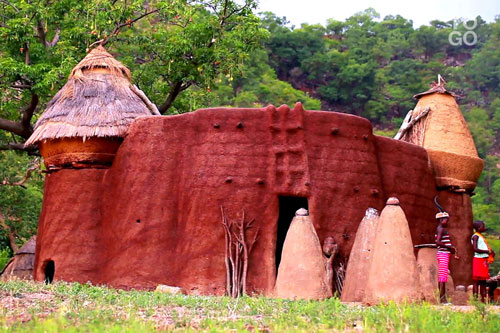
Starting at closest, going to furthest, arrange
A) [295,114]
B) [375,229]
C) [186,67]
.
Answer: [375,229], [295,114], [186,67]

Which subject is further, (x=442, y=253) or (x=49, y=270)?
(x=49, y=270)

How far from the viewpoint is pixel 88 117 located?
13.2 metres

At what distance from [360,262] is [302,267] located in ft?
3.51

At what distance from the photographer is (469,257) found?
570 inches

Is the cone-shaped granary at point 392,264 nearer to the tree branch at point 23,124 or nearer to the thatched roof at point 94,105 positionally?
the thatched roof at point 94,105

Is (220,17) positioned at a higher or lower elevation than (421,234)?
higher

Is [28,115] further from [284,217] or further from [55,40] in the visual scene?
[284,217]

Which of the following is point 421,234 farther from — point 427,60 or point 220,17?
point 427,60

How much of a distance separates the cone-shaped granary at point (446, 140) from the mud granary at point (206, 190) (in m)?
1.49

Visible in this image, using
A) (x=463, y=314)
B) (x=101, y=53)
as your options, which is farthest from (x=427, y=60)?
(x=463, y=314)

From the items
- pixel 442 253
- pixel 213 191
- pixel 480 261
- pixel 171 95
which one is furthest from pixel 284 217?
pixel 171 95

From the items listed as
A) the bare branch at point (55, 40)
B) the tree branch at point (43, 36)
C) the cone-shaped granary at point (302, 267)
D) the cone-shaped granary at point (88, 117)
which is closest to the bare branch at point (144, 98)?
the cone-shaped granary at point (88, 117)

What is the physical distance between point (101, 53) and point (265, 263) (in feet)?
17.4

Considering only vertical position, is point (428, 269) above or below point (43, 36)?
below
